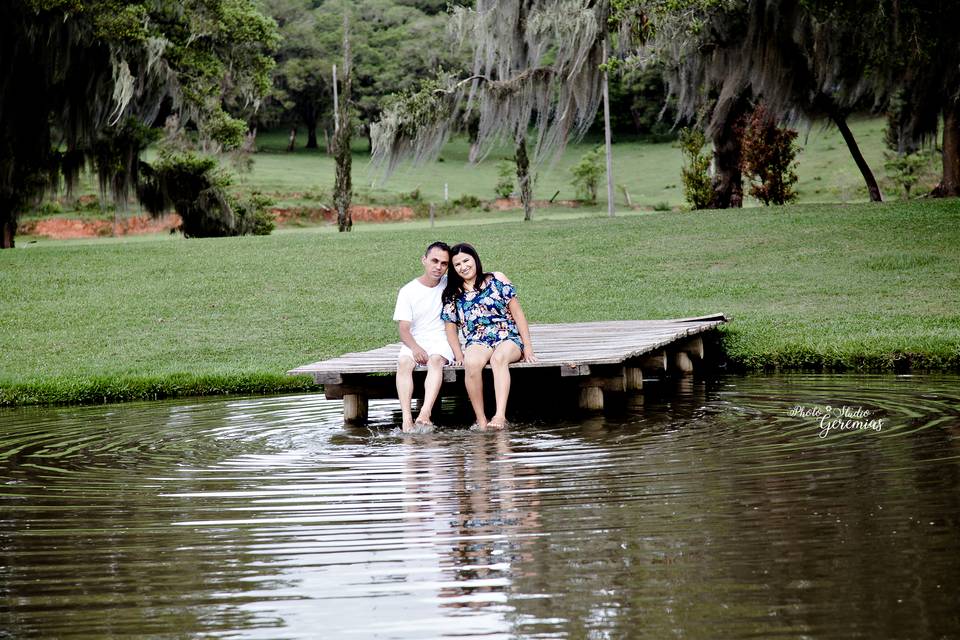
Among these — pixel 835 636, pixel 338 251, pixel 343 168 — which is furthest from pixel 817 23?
pixel 835 636

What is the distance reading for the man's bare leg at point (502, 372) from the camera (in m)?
8.99

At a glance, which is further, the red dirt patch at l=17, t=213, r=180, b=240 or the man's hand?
the red dirt patch at l=17, t=213, r=180, b=240

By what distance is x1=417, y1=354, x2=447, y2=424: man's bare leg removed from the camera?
900 centimetres

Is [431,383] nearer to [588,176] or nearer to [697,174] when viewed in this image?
[697,174]

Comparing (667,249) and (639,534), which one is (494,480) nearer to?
(639,534)

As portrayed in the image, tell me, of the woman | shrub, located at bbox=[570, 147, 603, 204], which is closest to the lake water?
the woman

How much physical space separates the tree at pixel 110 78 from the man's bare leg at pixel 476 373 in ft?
49.0

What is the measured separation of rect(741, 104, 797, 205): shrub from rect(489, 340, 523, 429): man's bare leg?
18.9 meters

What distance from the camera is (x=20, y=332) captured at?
1758 cm

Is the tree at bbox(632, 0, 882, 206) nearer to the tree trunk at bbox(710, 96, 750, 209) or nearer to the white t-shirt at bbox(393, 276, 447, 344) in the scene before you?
the tree trunk at bbox(710, 96, 750, 209)

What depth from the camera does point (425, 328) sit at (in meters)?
9.67

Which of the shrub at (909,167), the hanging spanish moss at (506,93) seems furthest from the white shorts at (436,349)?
the shrub at (909,167)

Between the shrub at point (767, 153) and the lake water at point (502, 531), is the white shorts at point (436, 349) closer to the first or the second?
the lake water at point (502, 531)

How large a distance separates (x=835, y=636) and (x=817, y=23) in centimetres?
2091
